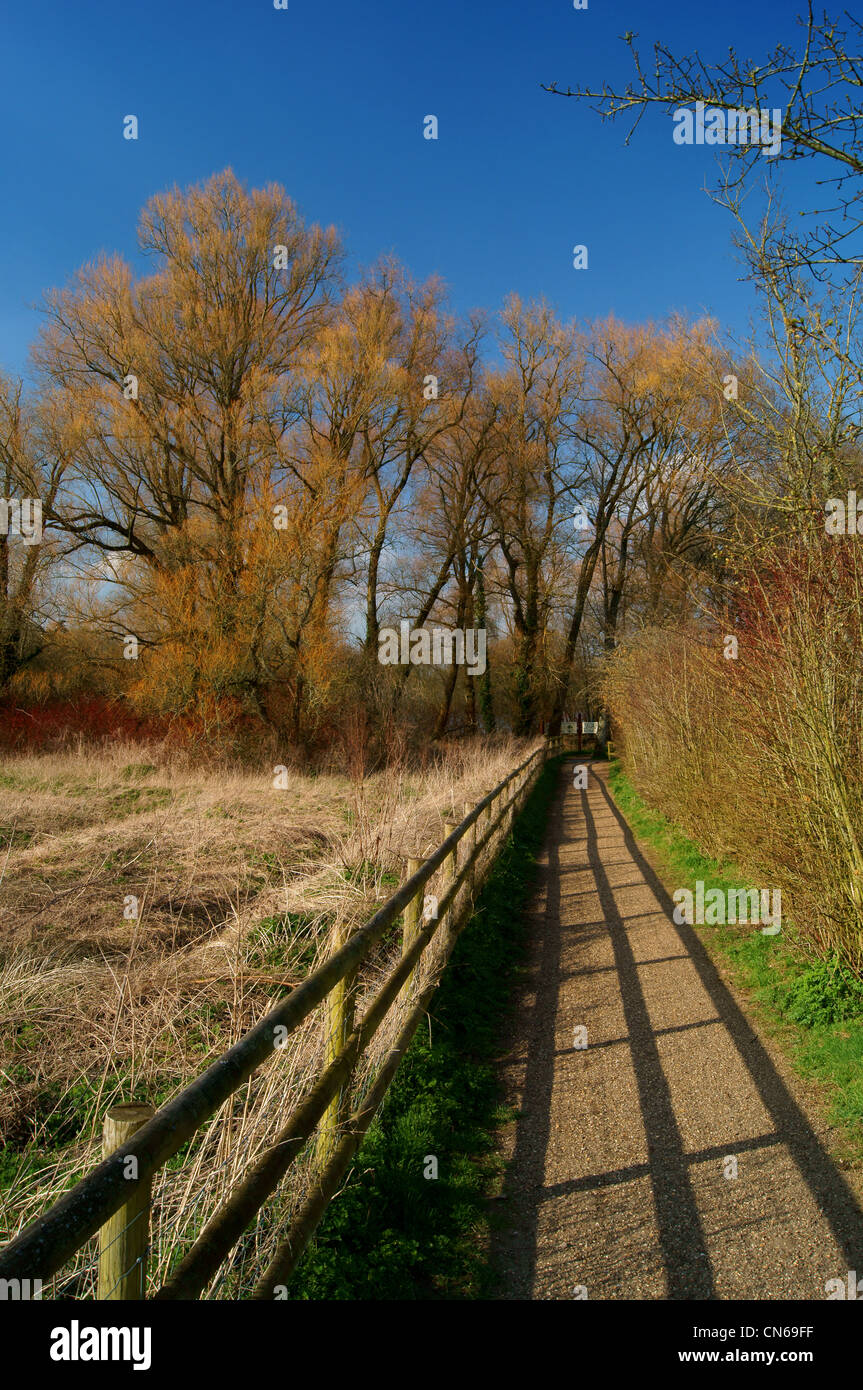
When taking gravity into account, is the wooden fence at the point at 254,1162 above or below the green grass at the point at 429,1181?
above

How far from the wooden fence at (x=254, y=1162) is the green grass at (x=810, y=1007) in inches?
92.9

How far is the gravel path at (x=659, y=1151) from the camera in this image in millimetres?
3326

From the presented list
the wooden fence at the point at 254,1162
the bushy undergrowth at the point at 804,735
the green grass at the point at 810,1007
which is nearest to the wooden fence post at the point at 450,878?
the wooden fence at the point at 254,1162

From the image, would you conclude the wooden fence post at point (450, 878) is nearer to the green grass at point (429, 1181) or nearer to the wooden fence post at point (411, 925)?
the green grass at point (429, 1181)

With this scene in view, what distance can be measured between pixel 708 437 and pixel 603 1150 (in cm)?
470

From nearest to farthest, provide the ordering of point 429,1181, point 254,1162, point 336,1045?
point 254,1162, point 336,1045, point 429,1181

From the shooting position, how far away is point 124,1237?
1.90 meters

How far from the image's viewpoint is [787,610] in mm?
5945

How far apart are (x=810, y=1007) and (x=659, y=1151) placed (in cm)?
209

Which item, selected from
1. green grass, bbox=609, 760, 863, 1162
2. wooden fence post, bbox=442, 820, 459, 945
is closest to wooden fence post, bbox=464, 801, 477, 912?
wooden fence post, bbox=442, 820, 459, 945

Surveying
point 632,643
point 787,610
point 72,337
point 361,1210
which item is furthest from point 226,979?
point 72,337

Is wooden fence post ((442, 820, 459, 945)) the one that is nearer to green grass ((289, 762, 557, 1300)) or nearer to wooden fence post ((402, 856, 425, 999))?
green grass ((289, 762, 557, 1300))

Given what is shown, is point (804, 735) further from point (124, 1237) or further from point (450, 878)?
point (124, 1237)

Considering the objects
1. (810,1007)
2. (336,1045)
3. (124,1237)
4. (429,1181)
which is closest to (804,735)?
(810,1007)
